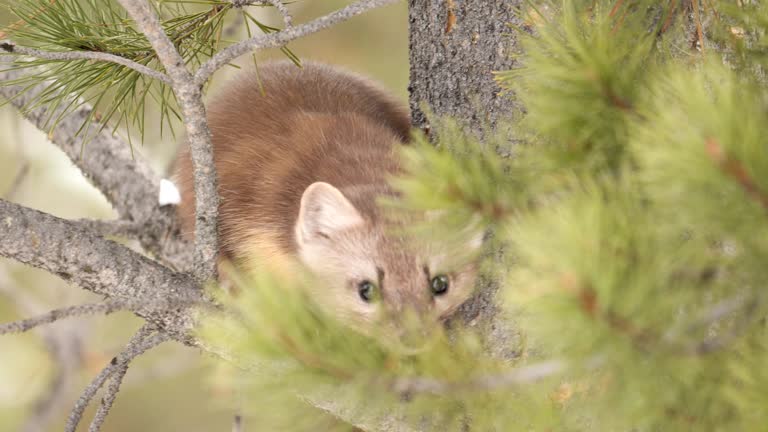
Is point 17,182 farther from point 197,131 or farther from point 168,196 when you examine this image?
point 197,131

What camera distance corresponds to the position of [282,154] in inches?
140

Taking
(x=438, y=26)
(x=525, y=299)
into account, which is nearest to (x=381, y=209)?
(x=438, y=26)

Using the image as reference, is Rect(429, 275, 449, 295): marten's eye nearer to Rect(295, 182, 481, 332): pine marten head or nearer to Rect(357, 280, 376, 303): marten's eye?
Rect(295, 182, 481, 332): pine marten head

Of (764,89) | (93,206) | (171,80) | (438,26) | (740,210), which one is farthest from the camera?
(93,206)

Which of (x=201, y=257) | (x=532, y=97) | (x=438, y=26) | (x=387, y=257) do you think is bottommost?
(x=201, y=257)

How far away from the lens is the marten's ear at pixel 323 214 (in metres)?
3.19

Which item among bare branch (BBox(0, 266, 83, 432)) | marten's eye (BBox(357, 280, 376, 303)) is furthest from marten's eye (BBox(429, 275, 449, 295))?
bare branch (BBox(0, 266, 83, 432))

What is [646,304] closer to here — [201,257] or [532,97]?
[532,97]

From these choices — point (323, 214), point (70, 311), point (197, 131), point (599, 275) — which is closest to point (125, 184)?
point (323, 214)

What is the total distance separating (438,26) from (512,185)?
53.4 inches

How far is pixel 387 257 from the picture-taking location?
3.10m

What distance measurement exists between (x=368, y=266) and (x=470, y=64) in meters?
0.84

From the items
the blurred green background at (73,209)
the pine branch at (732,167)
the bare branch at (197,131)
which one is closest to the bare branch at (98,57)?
the bare branch at (197,131)

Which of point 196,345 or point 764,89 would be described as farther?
point 196,345
